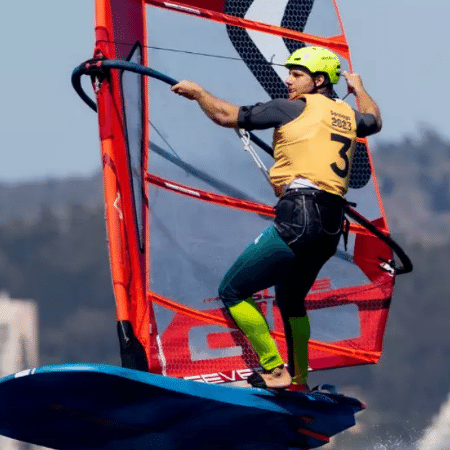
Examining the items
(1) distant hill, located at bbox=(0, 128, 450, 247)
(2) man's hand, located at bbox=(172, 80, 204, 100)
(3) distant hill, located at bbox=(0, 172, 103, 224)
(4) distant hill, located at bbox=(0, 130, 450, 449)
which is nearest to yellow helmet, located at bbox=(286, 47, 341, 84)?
(2) man's hand, located at bbox=(172, 80, 204, 100)

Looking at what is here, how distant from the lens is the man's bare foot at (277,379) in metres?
10.6

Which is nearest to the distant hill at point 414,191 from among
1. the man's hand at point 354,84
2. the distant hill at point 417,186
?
the distant hill at point 417,186

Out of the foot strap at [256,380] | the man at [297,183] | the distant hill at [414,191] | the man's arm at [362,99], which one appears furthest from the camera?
the distant hill at [414,191]

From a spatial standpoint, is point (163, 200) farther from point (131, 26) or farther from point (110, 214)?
point (131, 26)

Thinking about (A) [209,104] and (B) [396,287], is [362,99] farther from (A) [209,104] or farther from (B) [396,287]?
(B) [396,287]

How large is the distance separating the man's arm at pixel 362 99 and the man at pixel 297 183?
0.43 feet

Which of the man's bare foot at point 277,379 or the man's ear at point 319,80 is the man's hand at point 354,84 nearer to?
the man's ear at point 319,80

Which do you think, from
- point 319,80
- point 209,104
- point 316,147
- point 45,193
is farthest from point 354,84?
point 45,193

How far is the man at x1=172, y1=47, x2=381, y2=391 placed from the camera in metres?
10.3

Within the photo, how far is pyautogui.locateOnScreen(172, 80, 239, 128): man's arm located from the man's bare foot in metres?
1.50

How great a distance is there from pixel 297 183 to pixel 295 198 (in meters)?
0.10

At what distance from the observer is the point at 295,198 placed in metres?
10.4

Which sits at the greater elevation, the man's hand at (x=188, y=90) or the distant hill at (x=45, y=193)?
the man's hand at (x=188, y=90)

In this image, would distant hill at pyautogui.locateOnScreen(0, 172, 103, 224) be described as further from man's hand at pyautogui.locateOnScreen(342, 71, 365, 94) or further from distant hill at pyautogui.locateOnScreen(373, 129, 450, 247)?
man's hand at pyautogui.locateOnScreen(342, 71, 365, 94)
